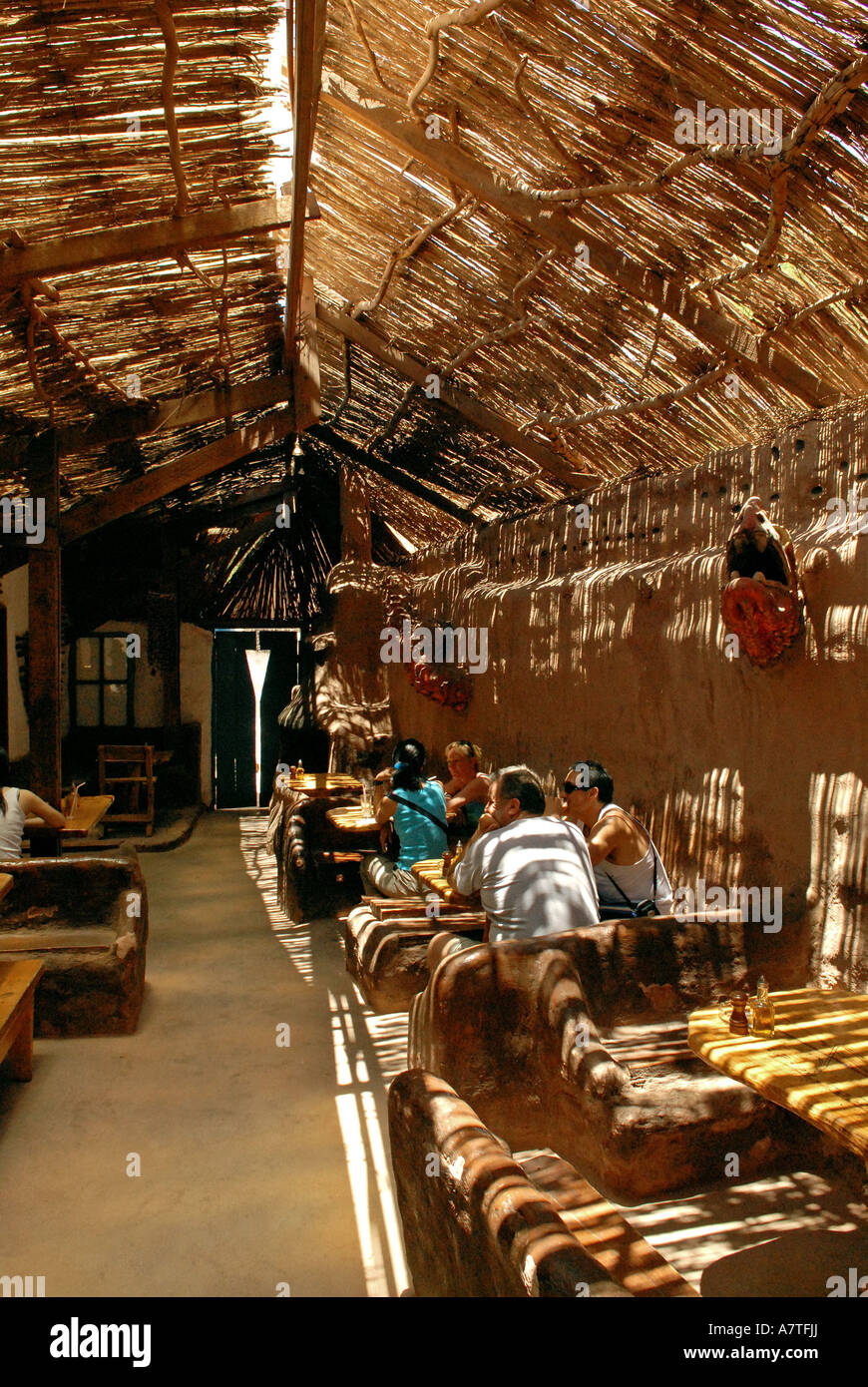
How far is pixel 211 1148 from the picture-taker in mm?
3754

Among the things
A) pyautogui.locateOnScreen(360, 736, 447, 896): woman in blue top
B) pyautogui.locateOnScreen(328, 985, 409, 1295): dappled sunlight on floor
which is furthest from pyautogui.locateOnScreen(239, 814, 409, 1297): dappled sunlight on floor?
pyautogui.locateOnScreen(360, 736, 447, 896): woman in blue top

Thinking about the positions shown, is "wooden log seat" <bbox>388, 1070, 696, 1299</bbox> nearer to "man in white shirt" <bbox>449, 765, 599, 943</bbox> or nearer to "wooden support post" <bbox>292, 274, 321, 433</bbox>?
"man in white shirt" <bbox>449, 765, 599, 943</bbox>

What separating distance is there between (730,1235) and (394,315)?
19.7 feet

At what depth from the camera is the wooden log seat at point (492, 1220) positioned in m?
1.81

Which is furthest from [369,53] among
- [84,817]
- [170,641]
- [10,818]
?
[170,641]

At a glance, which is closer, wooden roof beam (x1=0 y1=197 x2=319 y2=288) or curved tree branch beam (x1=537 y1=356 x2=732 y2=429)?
wooden roof beam (x1=0 y1=197 x2=319 y2=288)

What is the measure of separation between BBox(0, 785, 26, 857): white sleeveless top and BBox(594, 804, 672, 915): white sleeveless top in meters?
3.58

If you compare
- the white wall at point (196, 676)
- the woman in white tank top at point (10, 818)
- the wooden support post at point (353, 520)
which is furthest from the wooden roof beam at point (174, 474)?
the white wall at point (196, 676)

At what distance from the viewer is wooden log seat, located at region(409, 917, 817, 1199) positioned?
300 cm

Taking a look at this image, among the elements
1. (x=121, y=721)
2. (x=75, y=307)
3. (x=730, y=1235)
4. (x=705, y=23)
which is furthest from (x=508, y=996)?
(x=121, y=721)

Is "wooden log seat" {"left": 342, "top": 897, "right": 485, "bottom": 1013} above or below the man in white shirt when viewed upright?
below

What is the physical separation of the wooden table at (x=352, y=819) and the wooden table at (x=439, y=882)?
4.92 feet

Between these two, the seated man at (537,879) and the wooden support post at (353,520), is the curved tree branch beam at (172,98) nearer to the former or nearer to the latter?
the seated man at (537,879)

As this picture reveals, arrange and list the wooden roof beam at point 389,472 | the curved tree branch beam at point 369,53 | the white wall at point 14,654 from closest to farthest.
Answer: the curved tree branch beam at point 369,53, the wooden roof beam at point 389,472, the white wall at point 14,654
